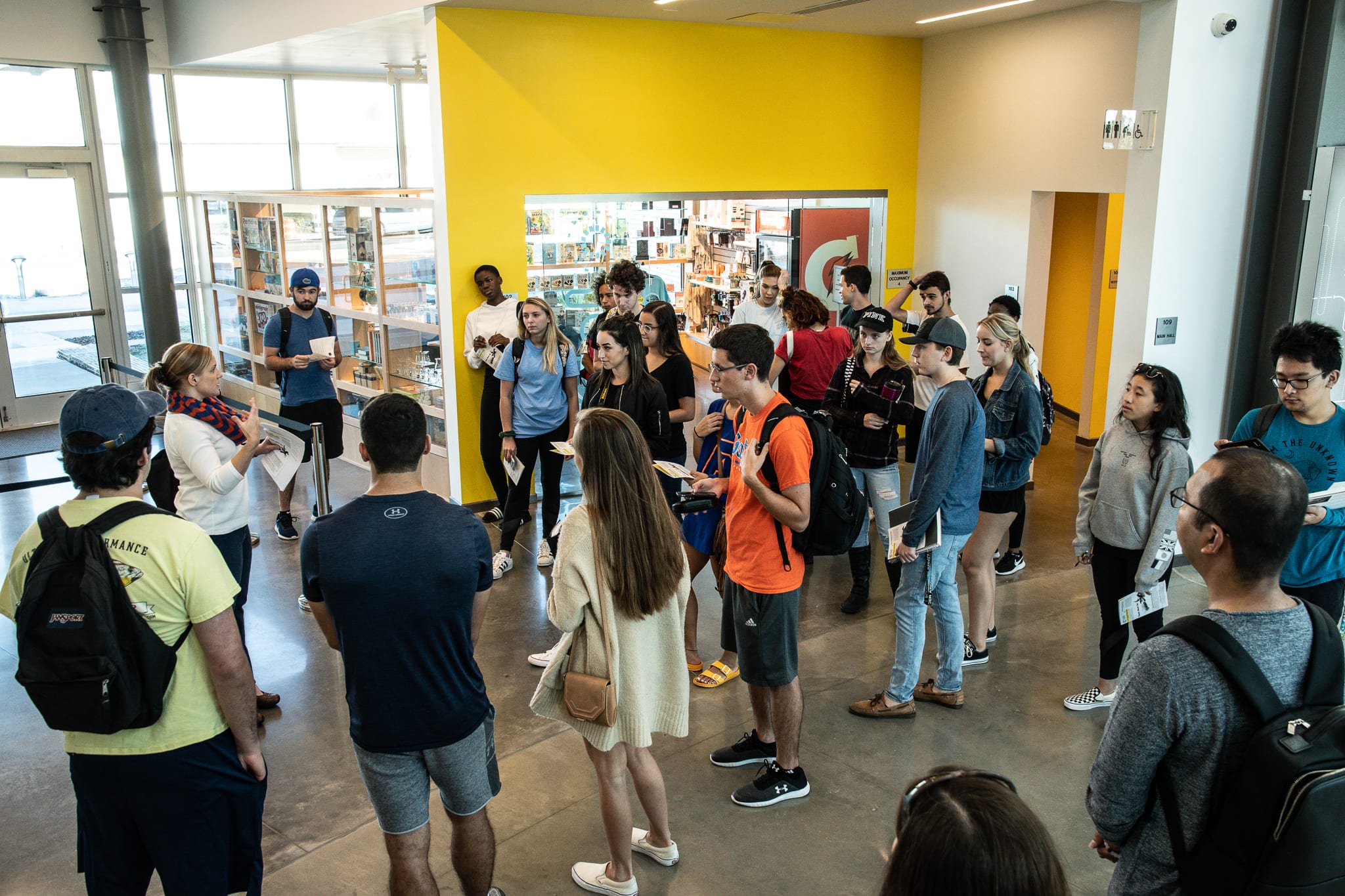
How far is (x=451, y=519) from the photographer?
2.64 m

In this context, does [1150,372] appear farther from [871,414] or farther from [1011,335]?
[871,414]

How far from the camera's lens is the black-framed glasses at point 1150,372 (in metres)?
3.97

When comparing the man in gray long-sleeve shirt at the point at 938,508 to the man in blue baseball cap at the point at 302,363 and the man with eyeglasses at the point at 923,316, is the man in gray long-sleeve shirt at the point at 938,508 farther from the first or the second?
the man in blue baseball cap at the point at 302,363

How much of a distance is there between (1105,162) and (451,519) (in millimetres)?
6488

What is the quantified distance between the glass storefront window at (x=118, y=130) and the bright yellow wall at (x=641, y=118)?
5.36 meters

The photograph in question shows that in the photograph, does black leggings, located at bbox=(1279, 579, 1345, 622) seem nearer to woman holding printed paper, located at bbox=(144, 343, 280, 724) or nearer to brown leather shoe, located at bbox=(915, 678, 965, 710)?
brown leather shoe, located at bbox=(915, 678, 965, 710)

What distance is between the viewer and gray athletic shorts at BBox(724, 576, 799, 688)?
11.9ft

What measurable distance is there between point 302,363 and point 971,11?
5.43 m

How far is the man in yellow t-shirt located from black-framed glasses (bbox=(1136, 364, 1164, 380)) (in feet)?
11.2

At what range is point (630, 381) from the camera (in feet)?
16.4

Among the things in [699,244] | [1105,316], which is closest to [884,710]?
[1105,316]

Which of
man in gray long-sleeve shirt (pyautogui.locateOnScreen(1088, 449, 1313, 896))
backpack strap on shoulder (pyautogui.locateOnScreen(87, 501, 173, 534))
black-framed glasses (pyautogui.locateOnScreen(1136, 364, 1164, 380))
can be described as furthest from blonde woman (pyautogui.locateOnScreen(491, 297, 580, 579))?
man in gray long-sleeve shirt (pyautogui.locateOnScreen(1088, 449, 1313, 896))

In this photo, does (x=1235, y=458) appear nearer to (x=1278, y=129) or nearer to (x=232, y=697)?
(x=232, y=697)

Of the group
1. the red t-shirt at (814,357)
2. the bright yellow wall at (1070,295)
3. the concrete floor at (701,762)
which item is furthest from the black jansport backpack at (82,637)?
the bright yellow wall at (1070,295)
